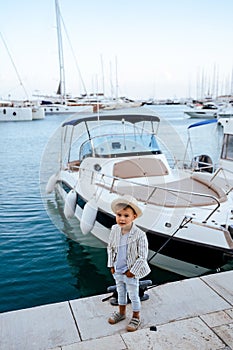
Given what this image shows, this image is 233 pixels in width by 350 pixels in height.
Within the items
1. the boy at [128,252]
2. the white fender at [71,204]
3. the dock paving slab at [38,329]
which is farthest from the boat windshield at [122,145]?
the dock paving slab at [38,329]

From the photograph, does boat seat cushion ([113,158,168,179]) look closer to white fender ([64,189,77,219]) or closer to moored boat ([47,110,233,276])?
moored boat ([47,110,233,276])

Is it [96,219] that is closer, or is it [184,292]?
[184,292]

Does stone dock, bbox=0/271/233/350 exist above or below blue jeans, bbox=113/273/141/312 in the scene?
below

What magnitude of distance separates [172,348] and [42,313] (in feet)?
4.50

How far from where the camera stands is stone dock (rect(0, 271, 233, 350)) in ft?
9.73

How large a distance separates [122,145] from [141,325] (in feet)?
18.5

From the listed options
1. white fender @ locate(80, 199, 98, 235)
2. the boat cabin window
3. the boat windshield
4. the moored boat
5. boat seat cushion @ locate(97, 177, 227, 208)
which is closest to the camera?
the moored boat

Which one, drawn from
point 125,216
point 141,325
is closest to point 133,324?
point 141,325

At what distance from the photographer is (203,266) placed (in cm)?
558

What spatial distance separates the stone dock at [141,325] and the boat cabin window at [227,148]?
704cm

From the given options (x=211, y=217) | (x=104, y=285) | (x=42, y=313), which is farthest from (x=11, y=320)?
(x=211, y=217)

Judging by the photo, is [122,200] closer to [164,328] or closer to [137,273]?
[137,273]

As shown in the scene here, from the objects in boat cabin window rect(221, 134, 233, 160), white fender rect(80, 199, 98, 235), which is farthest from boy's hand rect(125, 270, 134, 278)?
boat cabin window rect(221, 134, 233, 160)

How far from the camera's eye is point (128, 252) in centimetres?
316
